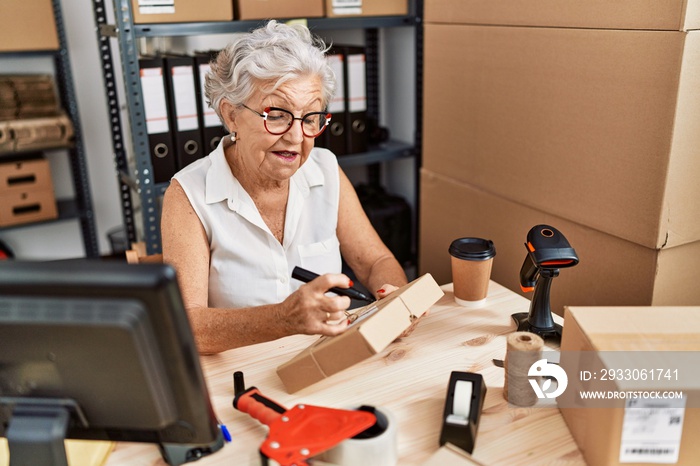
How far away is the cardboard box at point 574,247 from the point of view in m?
1.37

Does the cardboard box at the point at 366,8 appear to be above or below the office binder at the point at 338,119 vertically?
above

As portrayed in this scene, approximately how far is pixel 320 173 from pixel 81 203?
1926 mm

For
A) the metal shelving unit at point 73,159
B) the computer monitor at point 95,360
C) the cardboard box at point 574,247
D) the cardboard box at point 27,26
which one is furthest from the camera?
the metal shelving unit at point 73,159

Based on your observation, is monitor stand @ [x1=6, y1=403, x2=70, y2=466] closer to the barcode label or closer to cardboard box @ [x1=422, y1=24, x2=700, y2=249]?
the barcode label

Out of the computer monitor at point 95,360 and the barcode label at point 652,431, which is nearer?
the computer monitor at point 95,360

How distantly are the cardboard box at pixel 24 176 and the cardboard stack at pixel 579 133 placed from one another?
1.82 meters

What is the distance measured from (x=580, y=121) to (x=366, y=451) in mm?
1003

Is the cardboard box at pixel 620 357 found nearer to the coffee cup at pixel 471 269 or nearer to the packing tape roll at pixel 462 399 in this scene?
the packing tape roll at pixel 462 399

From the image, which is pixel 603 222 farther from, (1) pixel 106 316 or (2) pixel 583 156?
(1) pixel 106 316

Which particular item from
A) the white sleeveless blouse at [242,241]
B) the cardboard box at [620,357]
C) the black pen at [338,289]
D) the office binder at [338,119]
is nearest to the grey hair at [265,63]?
the white sleeveless blouse at [242,241]

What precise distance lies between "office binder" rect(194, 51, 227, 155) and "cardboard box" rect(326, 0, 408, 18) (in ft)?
1.53

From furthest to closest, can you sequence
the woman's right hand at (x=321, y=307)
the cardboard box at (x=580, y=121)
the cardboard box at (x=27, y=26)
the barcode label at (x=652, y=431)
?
the cardboard box at (x=27, y=26)
the cardboard box at (x=580, y=121)
the woman's right hand at (x=321, y=307)
the barcode label at (x=652, y=431)

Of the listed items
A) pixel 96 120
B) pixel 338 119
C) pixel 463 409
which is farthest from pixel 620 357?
pixel 96 120

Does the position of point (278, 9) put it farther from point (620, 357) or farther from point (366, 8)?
point (620, 357)
